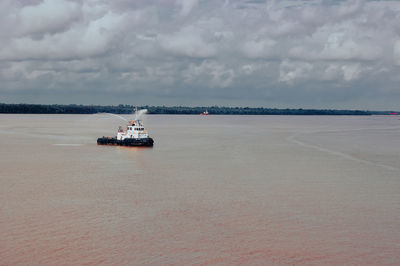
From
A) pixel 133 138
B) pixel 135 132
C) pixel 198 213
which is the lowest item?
pixel 198 213

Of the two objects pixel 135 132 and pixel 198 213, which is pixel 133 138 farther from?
pixel 198 213

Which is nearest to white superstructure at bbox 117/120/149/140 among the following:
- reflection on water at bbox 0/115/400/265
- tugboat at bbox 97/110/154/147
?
tugboat at bbox 97/110/154/147

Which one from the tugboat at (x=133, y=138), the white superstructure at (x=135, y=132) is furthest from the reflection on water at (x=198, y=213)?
the white superstructure at (x=135, y=132)

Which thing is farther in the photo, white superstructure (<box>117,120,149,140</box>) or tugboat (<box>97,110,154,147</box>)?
white superstructure (<box>117,120,149,140</box>)

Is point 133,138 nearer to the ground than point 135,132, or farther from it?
nearer to the ground

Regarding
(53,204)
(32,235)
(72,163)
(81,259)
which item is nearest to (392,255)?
(81,259)

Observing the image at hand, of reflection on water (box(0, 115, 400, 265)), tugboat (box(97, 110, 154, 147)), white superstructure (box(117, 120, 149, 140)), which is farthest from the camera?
white superstructure (box(117, 120, 149, 140))

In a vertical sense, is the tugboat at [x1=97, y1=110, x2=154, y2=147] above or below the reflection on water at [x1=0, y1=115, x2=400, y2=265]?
above

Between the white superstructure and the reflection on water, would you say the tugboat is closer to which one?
the white superstructure

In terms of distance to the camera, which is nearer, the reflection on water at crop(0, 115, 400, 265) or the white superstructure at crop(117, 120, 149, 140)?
the reflection on water at crop(0, 115, 400, 265)

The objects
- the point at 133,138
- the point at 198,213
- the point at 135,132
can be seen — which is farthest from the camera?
the point at 135,132

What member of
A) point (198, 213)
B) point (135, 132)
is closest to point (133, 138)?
point (135, 132)

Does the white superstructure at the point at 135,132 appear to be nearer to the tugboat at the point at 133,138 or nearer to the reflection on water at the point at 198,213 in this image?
the tugboat at the point at 133,138

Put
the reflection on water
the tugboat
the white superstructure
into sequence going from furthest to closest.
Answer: the white superstructure
the tugboat
the reflection on water
